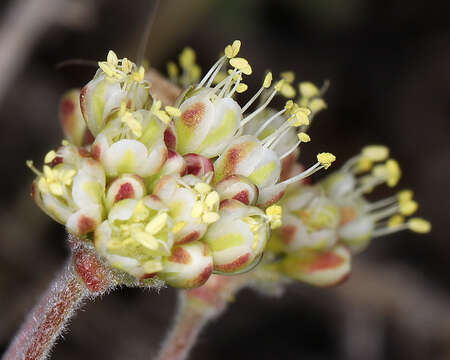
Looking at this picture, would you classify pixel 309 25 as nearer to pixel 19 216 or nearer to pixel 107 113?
pixel 19 216

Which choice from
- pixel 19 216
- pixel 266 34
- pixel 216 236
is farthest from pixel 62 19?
pixel 216 236

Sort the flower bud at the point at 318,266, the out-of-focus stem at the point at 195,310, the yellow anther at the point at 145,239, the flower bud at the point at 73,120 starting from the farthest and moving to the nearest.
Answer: the out-of-focus stem at the point at 195,310, the flower bud at the point at 318,266, the flower bud at the point at 73,120, the yellow anther at the point at 145,239

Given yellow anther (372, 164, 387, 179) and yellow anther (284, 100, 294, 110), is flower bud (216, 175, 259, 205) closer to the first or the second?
yellow anther (284, 100, 294, 110)

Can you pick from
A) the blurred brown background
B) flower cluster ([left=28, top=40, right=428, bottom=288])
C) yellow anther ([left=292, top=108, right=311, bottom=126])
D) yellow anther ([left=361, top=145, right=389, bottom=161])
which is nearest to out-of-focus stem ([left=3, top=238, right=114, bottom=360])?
flower cluster ([left=28, top=40, right=428, bottom=288])

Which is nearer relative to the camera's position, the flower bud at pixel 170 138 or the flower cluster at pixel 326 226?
the flower bud at pixel 170 138

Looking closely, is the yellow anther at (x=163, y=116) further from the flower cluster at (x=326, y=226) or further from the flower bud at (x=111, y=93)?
the flower cluster at (x=326, y=226)

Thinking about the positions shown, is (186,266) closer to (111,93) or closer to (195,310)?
(111,93)

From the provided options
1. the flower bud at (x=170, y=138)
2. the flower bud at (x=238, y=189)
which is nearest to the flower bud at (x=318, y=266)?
the flower bud at (x=238, y=189)

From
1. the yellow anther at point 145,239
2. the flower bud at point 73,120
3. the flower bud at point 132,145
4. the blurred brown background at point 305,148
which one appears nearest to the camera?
the yellow anther at point 145,239
